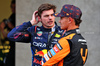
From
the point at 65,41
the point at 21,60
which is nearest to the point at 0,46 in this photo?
the point at 21,60

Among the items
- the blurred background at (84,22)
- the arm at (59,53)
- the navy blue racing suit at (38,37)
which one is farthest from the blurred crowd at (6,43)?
the arm at (59,53)

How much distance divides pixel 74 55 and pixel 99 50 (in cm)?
250

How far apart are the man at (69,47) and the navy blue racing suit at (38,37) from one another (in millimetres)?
541

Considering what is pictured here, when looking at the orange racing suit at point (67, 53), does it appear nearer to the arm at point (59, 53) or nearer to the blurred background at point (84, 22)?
the arm at point (59, 53)

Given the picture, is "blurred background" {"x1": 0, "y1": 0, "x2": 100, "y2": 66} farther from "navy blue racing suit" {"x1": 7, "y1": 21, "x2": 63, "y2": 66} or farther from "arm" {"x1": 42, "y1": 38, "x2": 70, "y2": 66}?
"arm" {"x1": 42, "y1": 38, "x2": 70, "y2": 66}

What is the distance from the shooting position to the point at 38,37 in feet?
8.69

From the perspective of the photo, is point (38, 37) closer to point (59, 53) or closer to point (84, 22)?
point (59, 53)

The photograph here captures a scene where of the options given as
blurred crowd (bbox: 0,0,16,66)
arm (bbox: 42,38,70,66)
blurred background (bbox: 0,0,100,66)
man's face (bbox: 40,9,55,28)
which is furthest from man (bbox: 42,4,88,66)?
blurred crowd (bbox: 0,0,16,66)

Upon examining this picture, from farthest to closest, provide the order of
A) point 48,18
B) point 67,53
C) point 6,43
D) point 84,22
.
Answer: point 6,43 < point 84,22 < point 48,18 < point 67,53

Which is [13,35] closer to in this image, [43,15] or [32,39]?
[32,39]

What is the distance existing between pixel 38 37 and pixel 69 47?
828 millimetres

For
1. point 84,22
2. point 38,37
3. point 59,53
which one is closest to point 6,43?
point 84,22

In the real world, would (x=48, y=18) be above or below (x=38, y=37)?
above

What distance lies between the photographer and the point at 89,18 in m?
4.03
